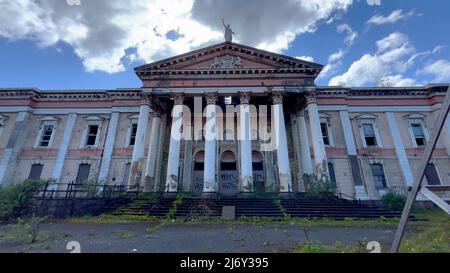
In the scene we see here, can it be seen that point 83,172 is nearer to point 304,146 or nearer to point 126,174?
point 126,174

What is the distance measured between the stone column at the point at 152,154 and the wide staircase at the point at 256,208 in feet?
9.68

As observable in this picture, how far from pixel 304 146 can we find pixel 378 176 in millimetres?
7038

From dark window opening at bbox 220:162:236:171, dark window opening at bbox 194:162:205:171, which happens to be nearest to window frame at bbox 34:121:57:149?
dark window opening at bbox 194:162:205:171

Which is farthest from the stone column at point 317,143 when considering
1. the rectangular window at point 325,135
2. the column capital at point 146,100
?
the column capital at point 146,100

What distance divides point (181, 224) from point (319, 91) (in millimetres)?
17264

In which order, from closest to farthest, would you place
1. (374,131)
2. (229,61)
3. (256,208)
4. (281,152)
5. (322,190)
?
(256,208) → (322,190) → (281,152) → (229,61) → (374,131)

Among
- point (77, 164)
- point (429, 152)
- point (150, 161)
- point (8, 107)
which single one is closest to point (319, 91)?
point (150, 161)

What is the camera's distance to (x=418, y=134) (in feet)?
65.4

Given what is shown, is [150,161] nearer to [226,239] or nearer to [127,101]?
[127,101]

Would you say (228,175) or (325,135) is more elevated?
(325,135)

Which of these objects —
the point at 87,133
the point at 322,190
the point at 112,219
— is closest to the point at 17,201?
the point at 112,219

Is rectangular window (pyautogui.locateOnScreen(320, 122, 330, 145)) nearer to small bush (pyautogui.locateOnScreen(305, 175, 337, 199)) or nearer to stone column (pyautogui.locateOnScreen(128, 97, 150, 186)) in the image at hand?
small bush (pyautogui.locateOnScreen(305, 175, 337, 199))

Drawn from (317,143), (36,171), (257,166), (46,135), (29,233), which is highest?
(46,135)

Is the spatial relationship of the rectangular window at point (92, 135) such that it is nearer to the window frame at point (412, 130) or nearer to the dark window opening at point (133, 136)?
the dark window opening at point (133, 136)
